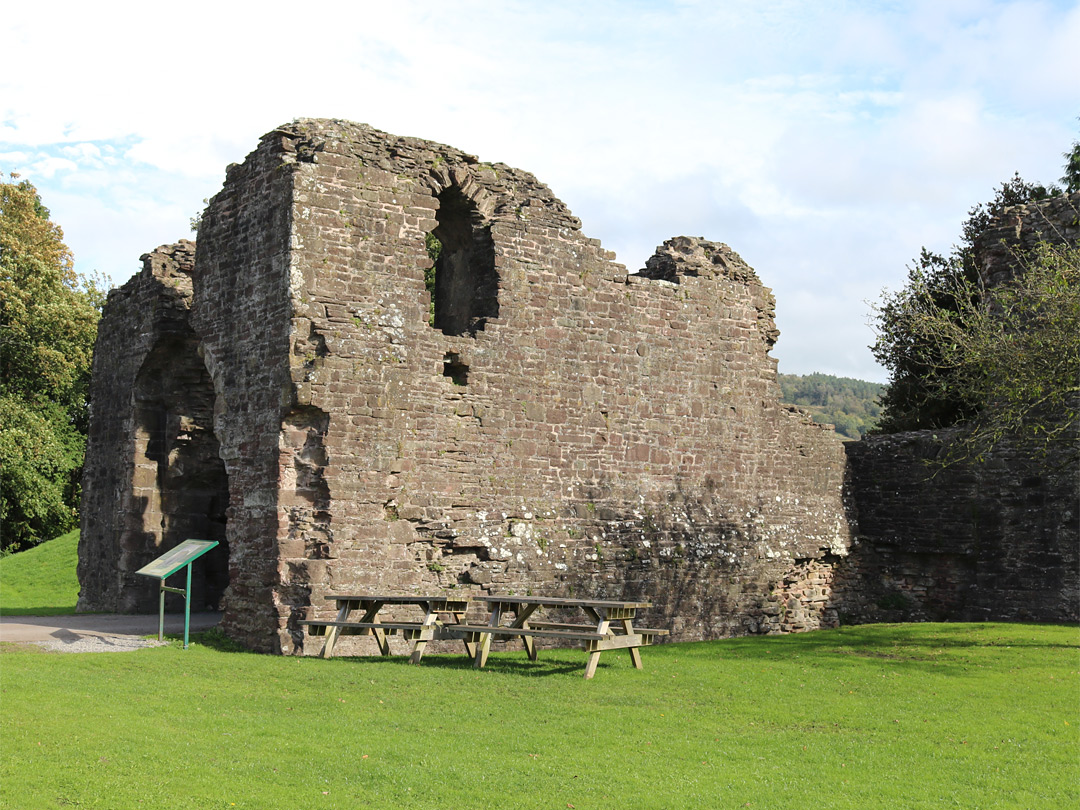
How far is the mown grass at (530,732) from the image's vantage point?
272 inches

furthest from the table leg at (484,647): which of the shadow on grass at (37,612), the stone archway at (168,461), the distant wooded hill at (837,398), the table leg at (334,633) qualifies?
the distant wooded hill at (837,398)

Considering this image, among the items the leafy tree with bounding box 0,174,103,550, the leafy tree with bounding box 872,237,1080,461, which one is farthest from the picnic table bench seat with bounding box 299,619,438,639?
the leafy tree with bounding box 0,174,103,550

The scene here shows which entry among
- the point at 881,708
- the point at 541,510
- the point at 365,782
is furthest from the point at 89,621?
the point at 881,708

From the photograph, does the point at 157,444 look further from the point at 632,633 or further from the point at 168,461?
the point at 632,633

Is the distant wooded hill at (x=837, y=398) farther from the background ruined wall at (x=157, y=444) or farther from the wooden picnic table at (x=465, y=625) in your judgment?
the wooden picnic table at (x=465, y=625)

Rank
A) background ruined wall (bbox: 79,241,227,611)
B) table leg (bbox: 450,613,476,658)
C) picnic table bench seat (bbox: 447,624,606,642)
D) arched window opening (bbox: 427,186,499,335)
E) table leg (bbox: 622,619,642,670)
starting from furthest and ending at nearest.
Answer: background ruined wall (bbox: 79,241,227,611) → arched window opening (bbox: 427,186,499,335) → table leg (bbox: 450,613,476,658) → table leg (bbox: 622,619,642,670) → picnic table bench seat (bbox: 447,624,606,642)

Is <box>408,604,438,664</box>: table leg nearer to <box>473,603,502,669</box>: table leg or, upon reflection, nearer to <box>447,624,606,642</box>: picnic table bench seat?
<box>447,624,606,642</box>: picnic table bench seat

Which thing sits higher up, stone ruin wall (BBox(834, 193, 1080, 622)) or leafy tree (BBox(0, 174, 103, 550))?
leafy tree (BBox(0, 174, 103, 550))

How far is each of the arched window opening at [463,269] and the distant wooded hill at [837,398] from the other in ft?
227

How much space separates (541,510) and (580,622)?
67.7 inches

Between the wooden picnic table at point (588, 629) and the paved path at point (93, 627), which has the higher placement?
the wooden picnic table at point (588, 629)

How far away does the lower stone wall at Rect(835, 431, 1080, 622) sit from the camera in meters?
17.0

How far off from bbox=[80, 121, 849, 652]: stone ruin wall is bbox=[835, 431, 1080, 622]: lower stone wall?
47.7 inches

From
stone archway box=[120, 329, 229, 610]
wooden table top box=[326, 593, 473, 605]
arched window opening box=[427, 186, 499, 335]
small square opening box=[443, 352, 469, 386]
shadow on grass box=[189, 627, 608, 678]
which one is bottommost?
shadow on grass box=[189, 627, 608, 678]
